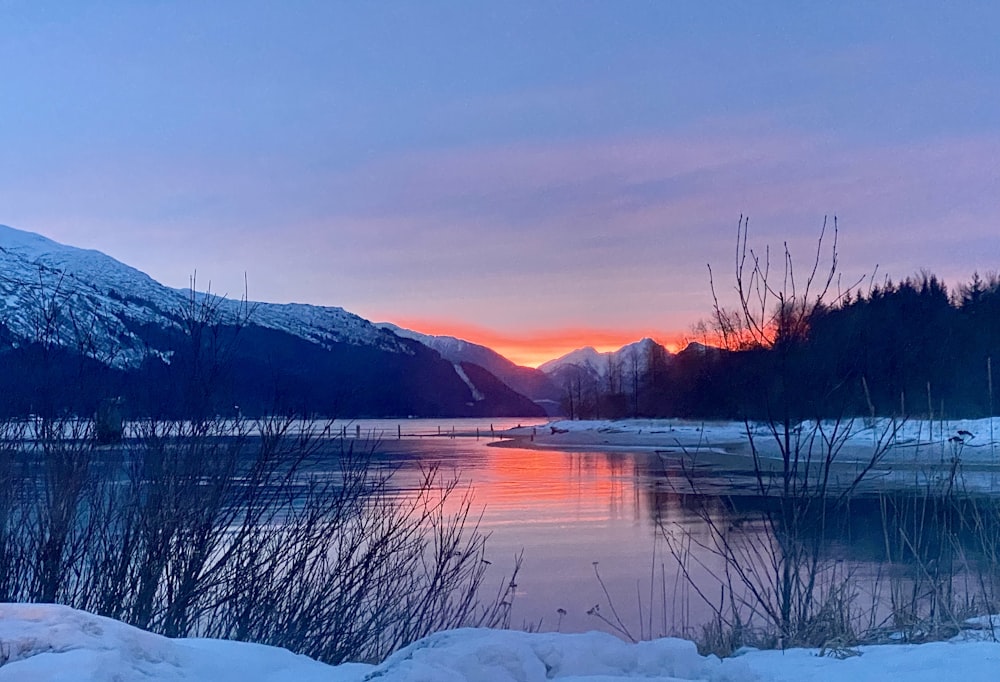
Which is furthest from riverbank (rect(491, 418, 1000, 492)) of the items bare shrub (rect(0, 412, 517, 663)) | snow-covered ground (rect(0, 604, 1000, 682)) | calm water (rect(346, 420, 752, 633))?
bare shrub (rect(0, 412, 517, 663))

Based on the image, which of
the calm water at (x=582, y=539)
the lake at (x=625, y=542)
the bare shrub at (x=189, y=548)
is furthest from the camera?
the calm water at (x=582, y=539)

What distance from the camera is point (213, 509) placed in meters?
8.61

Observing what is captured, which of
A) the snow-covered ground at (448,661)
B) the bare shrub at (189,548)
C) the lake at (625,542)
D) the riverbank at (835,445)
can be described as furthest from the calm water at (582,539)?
the snow-covered ground at (448,661)

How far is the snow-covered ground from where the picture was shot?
12.4 feet

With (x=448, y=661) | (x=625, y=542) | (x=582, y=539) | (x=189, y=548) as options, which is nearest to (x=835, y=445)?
(x=625, y=542)

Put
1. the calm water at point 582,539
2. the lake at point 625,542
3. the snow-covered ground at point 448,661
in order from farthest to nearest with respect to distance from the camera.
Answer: the calm water at point 582,539, the lake at point 625,542, the snow-covered ground at point 448,661

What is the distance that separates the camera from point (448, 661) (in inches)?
159

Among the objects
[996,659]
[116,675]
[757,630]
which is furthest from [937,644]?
[116,675]

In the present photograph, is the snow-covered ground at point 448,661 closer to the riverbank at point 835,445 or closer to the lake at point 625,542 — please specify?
the riverbank at point 835,445

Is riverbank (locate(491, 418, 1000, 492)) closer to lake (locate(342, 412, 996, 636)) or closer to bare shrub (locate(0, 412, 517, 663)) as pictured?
lake (locate(342, 412, 996, 636))

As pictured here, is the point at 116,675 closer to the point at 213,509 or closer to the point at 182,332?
the point at 213,509

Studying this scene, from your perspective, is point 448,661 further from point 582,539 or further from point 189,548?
point 582,539

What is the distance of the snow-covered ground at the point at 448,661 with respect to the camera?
3.78 m

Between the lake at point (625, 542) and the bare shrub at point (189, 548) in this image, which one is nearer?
the bare shrub at point (189, 548)
